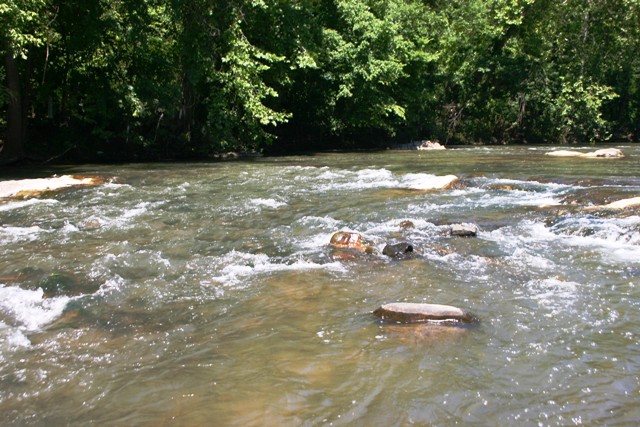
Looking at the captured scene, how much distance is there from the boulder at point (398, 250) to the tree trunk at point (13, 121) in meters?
13.8

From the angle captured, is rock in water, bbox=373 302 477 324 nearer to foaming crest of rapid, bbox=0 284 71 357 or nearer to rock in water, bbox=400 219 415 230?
foaming crest of rapid, bbox=0 284 71 357

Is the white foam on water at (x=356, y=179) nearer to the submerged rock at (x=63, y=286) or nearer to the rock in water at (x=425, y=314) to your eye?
the submerged rock at (x=63, y=286)

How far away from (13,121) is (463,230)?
15034 millimetres

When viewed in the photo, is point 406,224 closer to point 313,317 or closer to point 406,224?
point 406,224

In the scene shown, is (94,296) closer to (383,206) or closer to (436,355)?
(436,355)

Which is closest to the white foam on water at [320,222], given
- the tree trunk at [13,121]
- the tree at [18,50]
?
the tree at [18,50]

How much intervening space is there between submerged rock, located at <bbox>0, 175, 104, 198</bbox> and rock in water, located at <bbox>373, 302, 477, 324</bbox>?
9667 mm

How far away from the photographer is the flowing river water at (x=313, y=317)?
332 centimetres

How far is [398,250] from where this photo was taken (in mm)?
6625

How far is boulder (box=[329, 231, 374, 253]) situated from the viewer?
22.8 feet

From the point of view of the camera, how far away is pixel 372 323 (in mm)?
4523

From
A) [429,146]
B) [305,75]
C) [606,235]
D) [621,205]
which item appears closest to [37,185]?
[606,235]

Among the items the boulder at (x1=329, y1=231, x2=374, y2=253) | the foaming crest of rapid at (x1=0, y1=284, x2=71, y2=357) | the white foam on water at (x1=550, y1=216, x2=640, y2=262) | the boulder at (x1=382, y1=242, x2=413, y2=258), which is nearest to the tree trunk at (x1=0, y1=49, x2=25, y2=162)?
the foaming crest of rapid at (x1=0, y1=284, x2=71, y2=357)

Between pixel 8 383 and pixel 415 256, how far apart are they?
4.49 m
